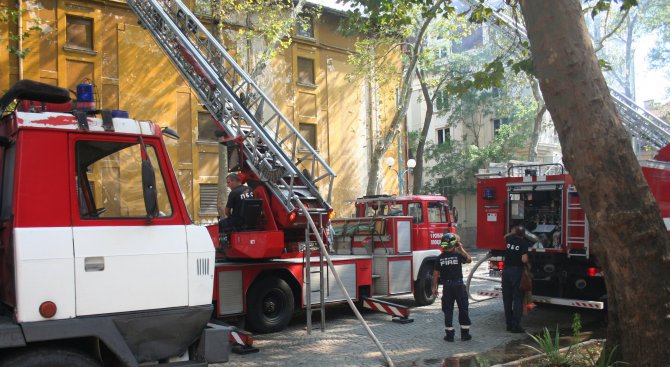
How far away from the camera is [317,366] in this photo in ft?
24.9

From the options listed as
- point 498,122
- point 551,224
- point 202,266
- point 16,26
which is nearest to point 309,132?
point 16,26

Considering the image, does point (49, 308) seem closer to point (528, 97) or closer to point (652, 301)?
point (652, 301)

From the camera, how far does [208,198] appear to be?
21.1 m

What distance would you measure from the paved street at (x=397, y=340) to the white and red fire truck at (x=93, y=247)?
3.26m

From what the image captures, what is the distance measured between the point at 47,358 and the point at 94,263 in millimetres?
734

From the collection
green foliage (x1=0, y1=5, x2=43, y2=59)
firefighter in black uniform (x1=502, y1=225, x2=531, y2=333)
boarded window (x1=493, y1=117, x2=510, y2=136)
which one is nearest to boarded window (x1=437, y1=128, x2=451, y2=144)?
boarded window (x1=493, y1=117, x2=510, y2=136)

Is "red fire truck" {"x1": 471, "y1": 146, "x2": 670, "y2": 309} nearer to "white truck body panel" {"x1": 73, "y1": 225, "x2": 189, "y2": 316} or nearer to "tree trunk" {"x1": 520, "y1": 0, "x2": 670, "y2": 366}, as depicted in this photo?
"tree trunk" {"x1": 520, "y1": 0, "x2": 670, "y2": 366}

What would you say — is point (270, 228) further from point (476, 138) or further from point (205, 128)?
point (476, 138)

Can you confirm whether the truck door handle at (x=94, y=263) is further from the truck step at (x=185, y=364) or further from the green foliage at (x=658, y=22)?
the green foliage at (x=658, y=22)

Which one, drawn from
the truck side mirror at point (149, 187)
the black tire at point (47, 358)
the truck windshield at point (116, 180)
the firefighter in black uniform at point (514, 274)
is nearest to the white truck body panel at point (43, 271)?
the black tire at point (47, 358)

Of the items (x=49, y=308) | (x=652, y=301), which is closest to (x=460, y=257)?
(x=652, y=301)

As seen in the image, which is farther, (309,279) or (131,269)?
(309,279)

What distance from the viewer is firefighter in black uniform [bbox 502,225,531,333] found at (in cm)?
961

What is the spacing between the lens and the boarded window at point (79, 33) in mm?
18562
